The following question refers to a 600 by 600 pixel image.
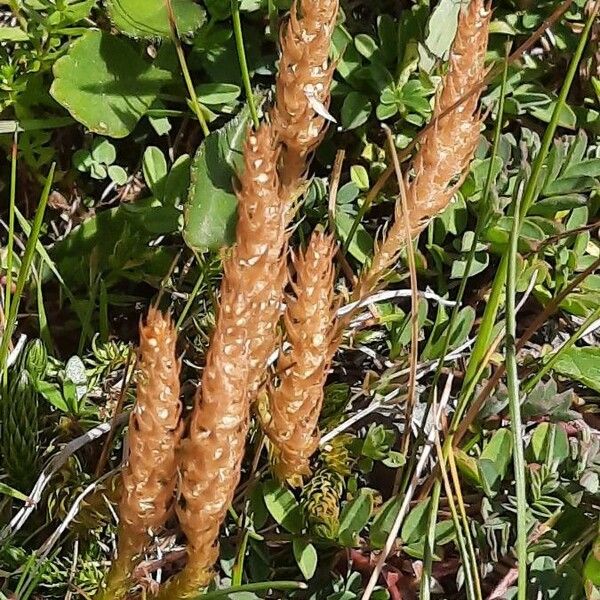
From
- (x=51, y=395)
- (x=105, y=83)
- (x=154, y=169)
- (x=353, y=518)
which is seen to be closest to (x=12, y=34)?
(x=105, y=83)

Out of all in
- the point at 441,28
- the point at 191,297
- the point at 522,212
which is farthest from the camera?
the point at 441,28

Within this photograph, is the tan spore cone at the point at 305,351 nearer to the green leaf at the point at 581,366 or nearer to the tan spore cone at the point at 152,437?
the tan spore cone at the point at 152,437

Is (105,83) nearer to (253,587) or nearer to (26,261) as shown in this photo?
(26,261)

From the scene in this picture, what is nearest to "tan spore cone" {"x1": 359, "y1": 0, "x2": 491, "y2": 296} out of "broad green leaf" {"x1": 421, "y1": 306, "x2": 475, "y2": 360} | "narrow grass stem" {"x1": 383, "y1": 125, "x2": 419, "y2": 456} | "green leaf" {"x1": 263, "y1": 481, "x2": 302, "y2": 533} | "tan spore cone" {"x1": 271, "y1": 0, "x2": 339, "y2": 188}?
"narrow grass stem" {"x1": 383, "y1": 125, "x2": 419, "y2": 456}

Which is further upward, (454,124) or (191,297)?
(454,124)

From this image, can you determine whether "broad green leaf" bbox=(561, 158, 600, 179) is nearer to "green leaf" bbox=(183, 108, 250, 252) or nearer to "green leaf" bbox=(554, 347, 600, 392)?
"green leaf" bbox=(554, 347, 600, 392)

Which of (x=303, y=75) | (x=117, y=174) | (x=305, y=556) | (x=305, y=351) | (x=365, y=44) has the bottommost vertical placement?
(x=305, y=556)

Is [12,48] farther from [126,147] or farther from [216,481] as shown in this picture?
[216,481]
